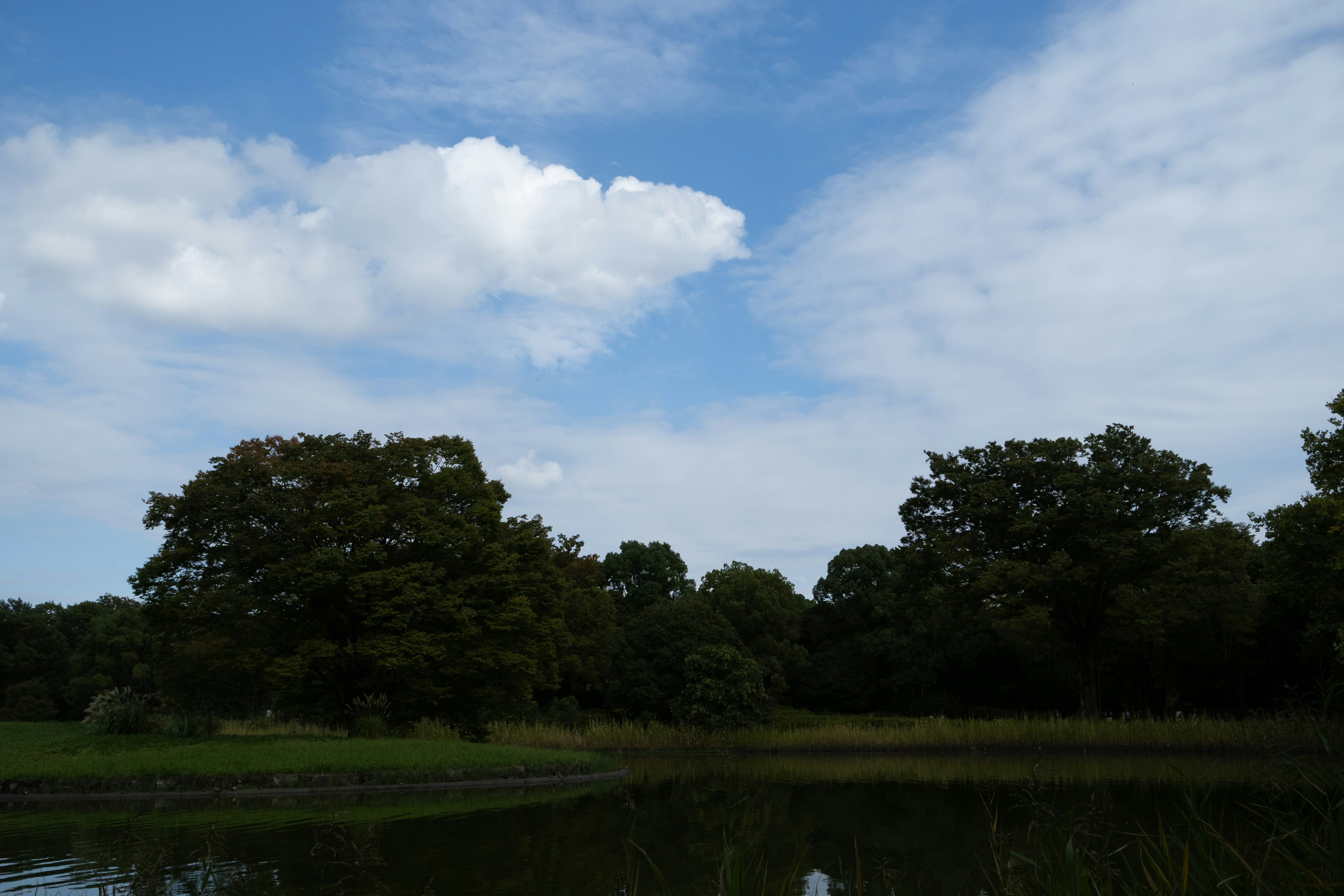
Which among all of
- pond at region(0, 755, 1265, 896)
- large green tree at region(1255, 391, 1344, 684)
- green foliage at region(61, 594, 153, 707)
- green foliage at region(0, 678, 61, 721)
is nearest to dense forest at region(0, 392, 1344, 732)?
large green tree at region(1255, 391, 1344, 684)

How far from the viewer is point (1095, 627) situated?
37.6 meters

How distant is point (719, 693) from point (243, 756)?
68.4 ft

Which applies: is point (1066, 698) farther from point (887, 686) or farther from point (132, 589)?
point (132, 589)

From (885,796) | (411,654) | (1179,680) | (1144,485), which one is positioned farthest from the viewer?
(1179,680)

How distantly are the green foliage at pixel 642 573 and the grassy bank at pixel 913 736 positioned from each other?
21.6m

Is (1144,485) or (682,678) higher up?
(1144,485)

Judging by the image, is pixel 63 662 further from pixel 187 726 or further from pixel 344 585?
pixel 187 726

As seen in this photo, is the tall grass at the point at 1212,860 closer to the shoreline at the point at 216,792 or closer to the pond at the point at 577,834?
the pond at the point at 577,834

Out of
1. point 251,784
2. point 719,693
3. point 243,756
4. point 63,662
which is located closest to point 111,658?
point 63,662

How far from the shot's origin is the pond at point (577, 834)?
923 centimetres

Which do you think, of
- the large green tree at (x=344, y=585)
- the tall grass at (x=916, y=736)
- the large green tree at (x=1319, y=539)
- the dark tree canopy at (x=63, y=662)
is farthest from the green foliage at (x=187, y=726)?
the dark tree canopy at (x=63, y=662)

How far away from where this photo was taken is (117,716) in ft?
82.1

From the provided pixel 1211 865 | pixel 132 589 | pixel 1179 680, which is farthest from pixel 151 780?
pixel 1179 680

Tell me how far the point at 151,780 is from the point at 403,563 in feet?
47.3
